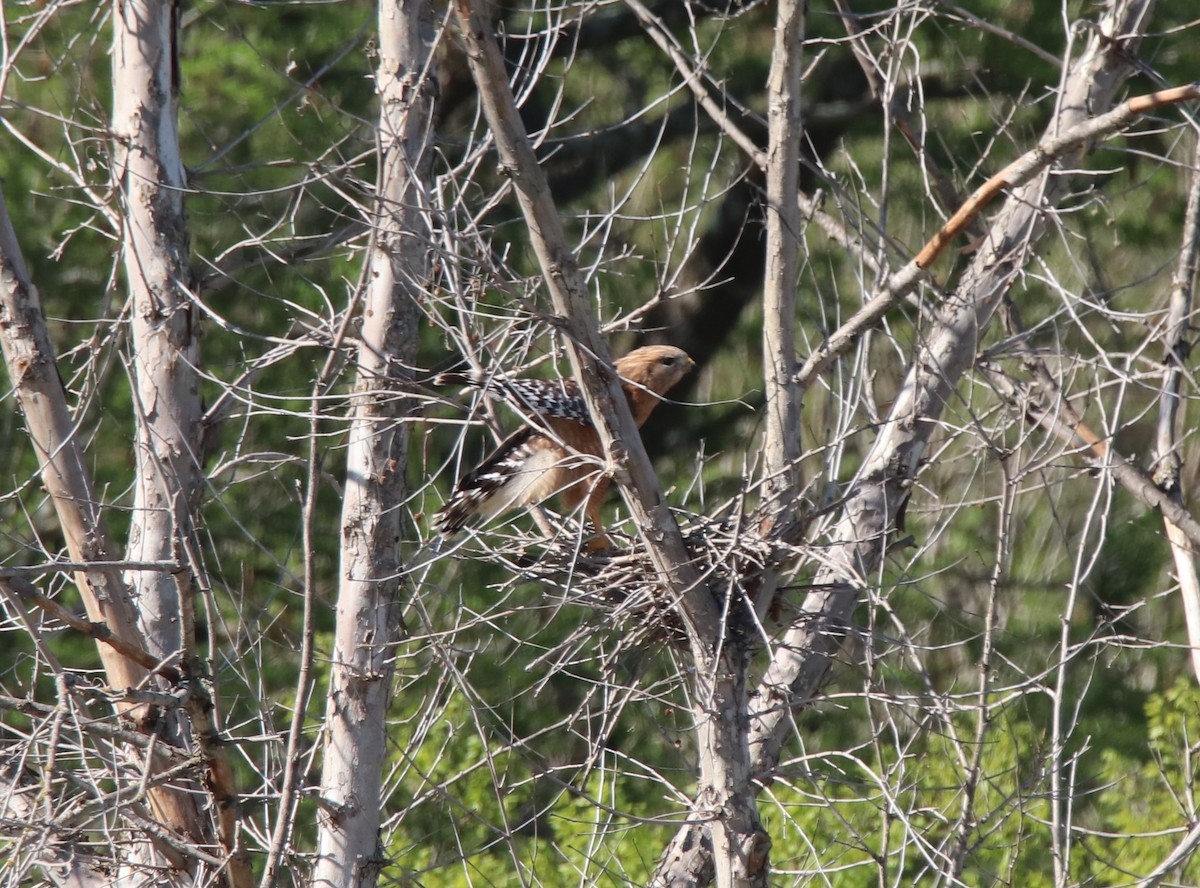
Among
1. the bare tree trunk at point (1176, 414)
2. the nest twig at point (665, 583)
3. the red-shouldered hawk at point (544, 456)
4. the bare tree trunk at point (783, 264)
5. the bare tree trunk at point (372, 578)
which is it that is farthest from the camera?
the bare tree trunk at point (1176, 414)

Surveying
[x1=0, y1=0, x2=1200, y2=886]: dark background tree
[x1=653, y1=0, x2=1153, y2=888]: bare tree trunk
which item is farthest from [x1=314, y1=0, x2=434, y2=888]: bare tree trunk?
[x1=653, y1=0, x2=1153, y2=888]: bare tree trunk

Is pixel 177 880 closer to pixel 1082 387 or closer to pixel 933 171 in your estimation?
pixel 933 171

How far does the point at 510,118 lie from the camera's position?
2.78 metres

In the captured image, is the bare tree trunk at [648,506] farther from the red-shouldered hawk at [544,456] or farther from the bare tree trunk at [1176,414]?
the bare tree trunk at [1176,414]

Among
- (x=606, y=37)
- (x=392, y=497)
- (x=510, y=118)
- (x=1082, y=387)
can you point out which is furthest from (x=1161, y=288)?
(x=510, y=118)

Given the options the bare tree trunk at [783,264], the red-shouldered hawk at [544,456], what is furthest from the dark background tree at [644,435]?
the red-shouldered hawk at [544,456]

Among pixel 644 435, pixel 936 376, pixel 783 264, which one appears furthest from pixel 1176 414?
pixel 644 435

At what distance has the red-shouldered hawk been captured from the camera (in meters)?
4.64

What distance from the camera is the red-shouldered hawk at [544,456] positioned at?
4641 mm

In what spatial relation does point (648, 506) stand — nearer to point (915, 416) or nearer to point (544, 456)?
point (915, 416)

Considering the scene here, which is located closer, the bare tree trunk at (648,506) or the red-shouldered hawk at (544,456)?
the bare tree trunk at (648,506)

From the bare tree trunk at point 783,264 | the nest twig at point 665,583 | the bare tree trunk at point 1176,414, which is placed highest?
the bare tree trunk at point 783,264

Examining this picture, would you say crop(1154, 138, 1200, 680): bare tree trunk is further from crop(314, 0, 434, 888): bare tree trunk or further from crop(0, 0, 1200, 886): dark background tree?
crop(314, 0, 434, 888): bare tree trunk

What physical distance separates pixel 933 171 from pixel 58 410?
3178 mm
